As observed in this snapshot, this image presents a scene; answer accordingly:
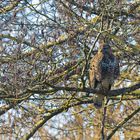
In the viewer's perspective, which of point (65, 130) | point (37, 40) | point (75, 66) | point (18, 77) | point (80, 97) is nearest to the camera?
point (18, 77)

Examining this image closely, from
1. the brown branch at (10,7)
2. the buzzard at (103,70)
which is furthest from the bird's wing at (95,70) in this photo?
the brown branch at (10,7)

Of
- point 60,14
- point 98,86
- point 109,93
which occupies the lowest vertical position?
point 109,93

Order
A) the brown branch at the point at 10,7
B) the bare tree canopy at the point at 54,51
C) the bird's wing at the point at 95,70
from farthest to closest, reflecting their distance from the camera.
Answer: the bird's wing at the point at 95,70
the brown branch at the point at 10,7
the bare tree canopy at the point at 54,51

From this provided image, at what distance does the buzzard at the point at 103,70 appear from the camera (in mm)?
7276

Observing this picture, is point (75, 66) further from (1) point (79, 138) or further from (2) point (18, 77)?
(1) point (79, 138)

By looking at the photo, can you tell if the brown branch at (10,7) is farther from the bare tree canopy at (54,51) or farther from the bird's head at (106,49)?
the bird's head at (106,49)

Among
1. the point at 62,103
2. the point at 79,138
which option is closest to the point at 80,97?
the point at 62,103

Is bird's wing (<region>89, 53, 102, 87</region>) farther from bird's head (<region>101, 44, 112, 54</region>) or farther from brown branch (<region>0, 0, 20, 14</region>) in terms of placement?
Answer: brown branch (<region>0, 0, 20, 14</region>)

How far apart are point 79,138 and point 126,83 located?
11.4 ft

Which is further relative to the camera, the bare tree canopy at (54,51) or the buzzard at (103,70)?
the buzzard at (103,70)

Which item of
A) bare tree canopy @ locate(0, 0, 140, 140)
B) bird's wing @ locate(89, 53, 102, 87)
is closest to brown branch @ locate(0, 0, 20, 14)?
bare tree canopy @ locate(0, 0, 140, 140)

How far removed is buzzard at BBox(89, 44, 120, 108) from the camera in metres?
7.28

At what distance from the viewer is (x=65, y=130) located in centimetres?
945

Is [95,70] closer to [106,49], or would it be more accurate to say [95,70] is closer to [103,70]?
[103,70]
